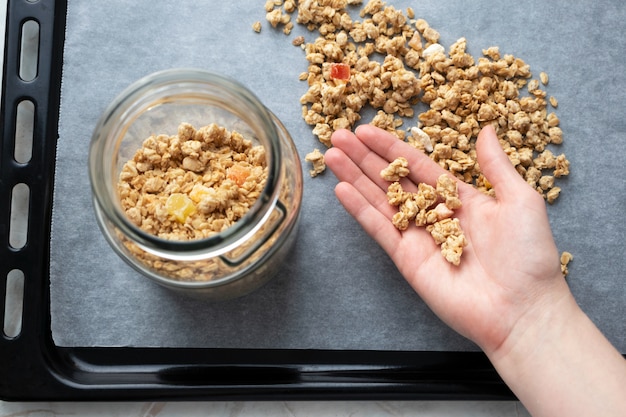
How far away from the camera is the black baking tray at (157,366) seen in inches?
40.8

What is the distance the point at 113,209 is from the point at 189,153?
18 cm

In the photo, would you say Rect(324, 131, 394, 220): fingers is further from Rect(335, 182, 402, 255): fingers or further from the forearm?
the forearm

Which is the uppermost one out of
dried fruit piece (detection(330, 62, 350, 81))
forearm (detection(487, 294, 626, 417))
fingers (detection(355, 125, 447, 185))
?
dried fruit piece (detection(330, 62, 350, 81))

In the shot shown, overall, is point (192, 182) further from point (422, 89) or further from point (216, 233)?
point (422, 89)

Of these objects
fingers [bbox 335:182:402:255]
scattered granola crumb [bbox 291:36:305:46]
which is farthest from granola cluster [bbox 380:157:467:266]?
scattered granola crumb [bbox 291:36:305:46]

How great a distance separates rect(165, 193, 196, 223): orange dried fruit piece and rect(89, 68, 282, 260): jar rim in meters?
0.07

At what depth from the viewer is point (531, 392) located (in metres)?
0.96

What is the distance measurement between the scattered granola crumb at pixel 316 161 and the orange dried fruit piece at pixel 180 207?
23cm

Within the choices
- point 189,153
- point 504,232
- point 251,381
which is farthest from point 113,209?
point 504,232

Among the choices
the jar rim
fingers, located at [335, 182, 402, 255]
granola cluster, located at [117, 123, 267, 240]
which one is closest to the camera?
the jar rim

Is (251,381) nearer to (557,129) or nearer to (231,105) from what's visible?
(231,105)

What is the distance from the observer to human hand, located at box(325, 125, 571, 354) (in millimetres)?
948

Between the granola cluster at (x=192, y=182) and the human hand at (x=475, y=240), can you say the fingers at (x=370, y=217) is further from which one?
the granola cluster at (x=192, y=182)

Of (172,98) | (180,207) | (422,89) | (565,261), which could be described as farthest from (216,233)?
(565,261)
